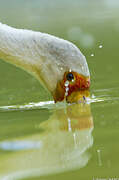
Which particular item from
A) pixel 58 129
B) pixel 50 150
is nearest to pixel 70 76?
pixel 58 129

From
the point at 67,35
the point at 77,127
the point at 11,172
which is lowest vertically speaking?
the point at 67,35

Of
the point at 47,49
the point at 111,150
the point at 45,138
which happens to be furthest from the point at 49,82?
the point at 111,150

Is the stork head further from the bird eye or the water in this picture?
the water

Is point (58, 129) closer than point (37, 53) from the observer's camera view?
Yes

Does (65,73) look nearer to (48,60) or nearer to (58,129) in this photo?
(48,60)

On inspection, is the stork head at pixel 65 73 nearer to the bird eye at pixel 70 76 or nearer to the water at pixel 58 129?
the bird eye at pixel 70 76

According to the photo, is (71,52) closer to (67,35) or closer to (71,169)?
(71,169)

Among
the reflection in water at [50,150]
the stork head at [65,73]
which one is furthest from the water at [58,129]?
the stork head at [65,73]
